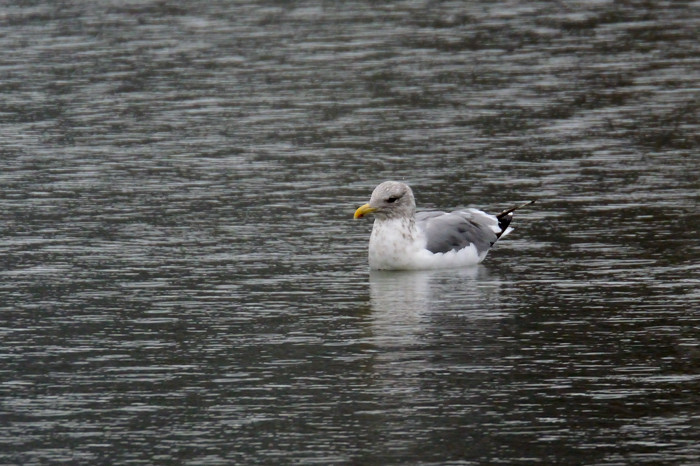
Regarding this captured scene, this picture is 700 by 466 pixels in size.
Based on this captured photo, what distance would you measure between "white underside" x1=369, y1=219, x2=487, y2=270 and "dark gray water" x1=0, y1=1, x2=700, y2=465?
0.22 m

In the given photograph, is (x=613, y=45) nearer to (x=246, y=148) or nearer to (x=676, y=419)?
(x=246, y=148)

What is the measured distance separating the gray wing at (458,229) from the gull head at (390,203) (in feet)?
0.88

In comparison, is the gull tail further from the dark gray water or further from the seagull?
the dark gray water

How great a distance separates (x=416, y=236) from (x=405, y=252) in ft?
0.87

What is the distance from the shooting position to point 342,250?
63.4ft

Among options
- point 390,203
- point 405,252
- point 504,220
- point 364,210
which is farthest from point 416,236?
point 504,220

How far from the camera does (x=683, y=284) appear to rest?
16.6 meters

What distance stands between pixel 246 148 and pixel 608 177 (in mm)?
6374

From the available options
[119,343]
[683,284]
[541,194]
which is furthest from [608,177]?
[119,343]

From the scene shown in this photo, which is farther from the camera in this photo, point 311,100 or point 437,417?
point 311,100

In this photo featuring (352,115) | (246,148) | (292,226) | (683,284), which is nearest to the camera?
(683,284)

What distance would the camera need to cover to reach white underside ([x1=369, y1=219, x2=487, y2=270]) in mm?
18328

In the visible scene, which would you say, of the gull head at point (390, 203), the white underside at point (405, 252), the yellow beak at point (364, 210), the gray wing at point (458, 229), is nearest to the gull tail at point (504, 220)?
the gray wing at point (458, 229)

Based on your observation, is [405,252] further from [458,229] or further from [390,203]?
[458,229]
